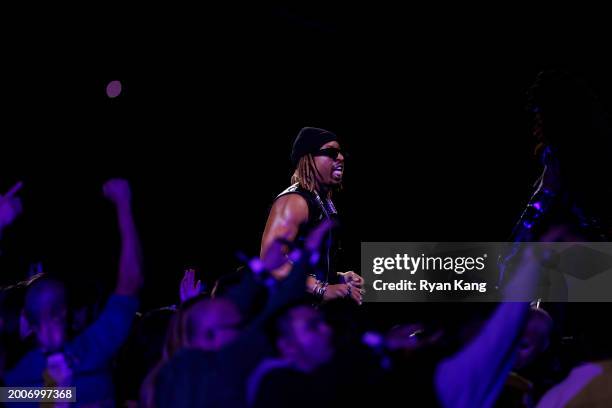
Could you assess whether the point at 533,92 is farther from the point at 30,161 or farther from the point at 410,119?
the point at 30,161

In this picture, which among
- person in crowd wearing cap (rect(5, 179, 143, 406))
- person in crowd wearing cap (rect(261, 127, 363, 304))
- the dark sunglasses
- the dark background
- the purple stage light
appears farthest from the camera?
the purple stage light

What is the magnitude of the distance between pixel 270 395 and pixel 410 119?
500cm

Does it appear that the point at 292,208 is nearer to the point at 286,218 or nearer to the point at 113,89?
the point at 286,218

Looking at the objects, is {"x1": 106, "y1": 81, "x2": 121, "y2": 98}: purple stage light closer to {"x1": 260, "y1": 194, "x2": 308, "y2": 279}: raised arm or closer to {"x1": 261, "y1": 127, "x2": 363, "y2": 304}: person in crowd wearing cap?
{"x1": 261, "y1": 127, "x2": 363, "y2": 304}: person in crowd wearing cap

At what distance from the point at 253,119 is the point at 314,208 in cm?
267

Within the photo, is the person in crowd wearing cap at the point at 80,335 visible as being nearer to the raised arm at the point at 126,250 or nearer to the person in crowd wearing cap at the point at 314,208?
the raised arm at the point at 126,250

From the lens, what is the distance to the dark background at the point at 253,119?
589cm

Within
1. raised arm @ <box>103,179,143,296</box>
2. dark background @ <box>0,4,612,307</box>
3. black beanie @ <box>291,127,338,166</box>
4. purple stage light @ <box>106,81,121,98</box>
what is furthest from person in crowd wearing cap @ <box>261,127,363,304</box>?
purple stage light @ <box>106,81,121,98</box>

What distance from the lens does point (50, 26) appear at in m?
5.68

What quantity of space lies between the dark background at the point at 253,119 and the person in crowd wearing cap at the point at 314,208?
166 cm

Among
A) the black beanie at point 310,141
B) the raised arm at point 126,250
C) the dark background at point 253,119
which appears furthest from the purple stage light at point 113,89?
the raised arm at point 126,250

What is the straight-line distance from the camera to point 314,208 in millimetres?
4445

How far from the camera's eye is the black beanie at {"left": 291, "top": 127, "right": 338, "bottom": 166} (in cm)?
482

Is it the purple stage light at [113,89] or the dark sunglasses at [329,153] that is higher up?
the purple stage light at [113,89]
